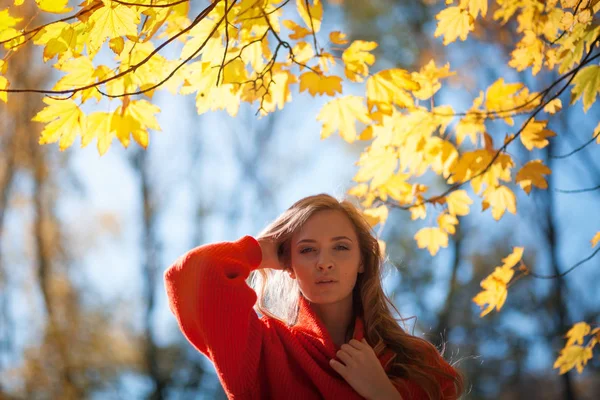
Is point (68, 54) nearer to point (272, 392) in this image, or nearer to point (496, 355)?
point (272, 392)

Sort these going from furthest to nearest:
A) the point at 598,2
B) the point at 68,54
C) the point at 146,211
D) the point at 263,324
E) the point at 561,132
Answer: the point at 146,211 → the point at 561,132 → the point at 263,324 → the point at 598,2 → the point at 68,54

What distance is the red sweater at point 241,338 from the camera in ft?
4.50

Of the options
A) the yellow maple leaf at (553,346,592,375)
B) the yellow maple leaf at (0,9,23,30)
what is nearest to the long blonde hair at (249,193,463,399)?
the yellow maple leaf at (553,346,592,375)

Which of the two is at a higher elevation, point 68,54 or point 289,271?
point 68,54

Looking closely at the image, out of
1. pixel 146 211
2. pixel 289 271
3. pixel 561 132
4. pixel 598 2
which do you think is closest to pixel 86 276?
pixel 146 211

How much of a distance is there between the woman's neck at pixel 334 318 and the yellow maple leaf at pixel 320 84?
1.75ft

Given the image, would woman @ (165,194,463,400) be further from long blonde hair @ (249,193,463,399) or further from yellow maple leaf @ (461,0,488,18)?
yellow maple leaf @ (461,0,488,18)

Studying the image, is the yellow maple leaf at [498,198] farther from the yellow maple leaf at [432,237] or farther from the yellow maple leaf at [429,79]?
the yellow maple leaf at [429,79]

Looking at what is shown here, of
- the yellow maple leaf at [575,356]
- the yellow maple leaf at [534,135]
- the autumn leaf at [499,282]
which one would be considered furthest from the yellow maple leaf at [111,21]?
the yellow maple leaf at [575,356]

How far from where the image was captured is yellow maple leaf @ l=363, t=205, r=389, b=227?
6.08 feet

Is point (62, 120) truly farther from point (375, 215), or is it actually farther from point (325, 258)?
point (375, 215)

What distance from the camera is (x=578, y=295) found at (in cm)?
572

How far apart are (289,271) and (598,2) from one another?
0.96 metres

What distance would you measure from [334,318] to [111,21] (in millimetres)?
884
